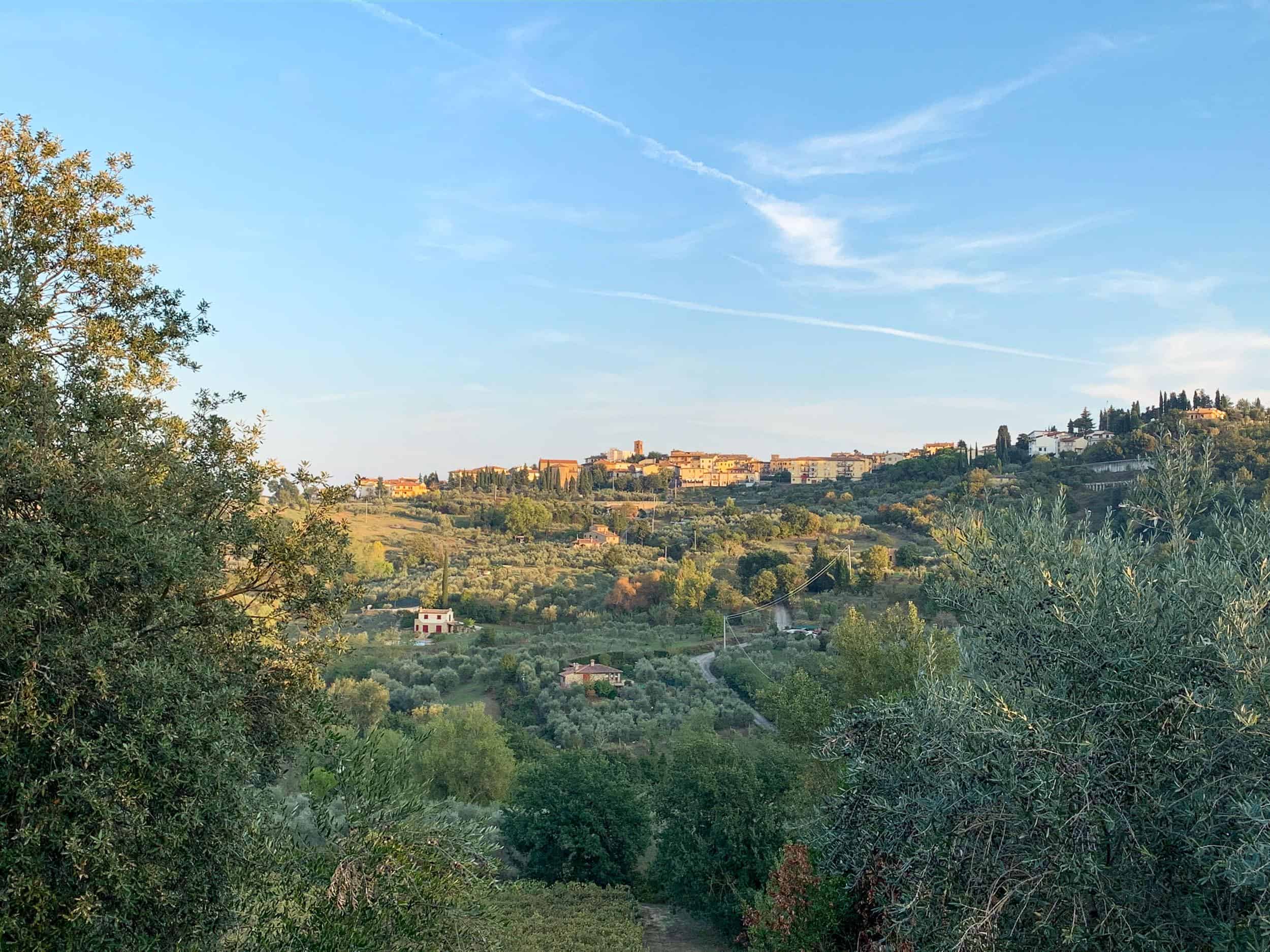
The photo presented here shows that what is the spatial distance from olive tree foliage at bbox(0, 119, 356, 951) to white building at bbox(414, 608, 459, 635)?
42691 millimetres

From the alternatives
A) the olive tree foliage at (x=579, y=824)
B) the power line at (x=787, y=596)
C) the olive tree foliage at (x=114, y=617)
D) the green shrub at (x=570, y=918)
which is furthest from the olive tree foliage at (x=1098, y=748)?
the power line at (x=787, y=596)

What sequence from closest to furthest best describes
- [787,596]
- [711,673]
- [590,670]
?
[590,670] < [711,673] < [787,596]

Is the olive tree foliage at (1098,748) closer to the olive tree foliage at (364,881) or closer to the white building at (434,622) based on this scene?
the olive tree foliage at (364,881)

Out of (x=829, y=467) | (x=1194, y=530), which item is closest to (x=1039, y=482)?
(x=1194, y=530)

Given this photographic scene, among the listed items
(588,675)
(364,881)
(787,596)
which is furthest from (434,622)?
(364,881)

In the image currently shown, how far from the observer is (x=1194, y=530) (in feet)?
56.4

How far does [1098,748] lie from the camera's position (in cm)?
555

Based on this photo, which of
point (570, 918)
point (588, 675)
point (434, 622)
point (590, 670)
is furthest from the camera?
point (434, 622)

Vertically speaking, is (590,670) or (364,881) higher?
(364,881)

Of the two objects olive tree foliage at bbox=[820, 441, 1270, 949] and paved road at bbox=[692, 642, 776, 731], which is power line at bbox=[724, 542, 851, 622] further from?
olive tree foliage at bbox=[820, 441, 1270, 949]

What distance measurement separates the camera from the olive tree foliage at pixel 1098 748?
17.0ft

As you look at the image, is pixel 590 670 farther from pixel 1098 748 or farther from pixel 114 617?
pixel 1098 748

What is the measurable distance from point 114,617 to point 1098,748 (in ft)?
23.2

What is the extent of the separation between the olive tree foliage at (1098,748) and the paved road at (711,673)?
27272 mm
